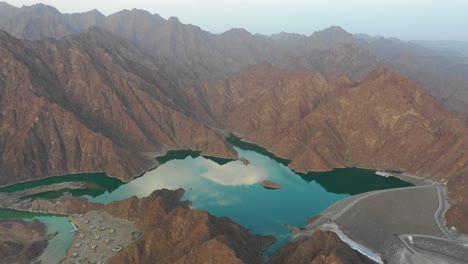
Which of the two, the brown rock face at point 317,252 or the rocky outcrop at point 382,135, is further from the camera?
the rocky outcrop at point 382,135

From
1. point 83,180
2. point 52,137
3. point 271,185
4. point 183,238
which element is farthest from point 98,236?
point 52,137

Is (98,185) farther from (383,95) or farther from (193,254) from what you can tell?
(383,95)

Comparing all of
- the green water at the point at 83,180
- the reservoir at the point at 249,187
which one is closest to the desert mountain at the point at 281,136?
the green water at the point at 83,180

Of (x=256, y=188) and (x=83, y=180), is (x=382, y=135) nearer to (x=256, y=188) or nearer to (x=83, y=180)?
(x=256, y=188)

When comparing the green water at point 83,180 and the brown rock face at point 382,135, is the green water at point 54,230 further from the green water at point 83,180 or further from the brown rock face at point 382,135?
the brown rock face at point 382,135

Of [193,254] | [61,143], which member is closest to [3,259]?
[193,254]

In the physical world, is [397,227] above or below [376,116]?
below

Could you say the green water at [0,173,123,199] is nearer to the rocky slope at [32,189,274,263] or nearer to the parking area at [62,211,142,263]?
the parking area at [62,211,142,263]
